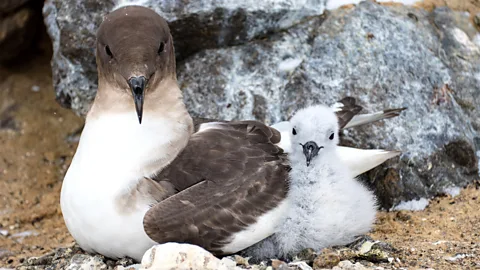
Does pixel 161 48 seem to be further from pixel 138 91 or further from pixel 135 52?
pixel 138 91

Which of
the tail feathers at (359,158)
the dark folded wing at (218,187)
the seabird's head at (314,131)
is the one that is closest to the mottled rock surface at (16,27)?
the dark folded wing at (218,187)

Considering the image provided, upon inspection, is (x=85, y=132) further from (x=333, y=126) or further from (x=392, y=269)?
(x=392, y=269)

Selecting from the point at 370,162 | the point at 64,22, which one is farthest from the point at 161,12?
the point at 370,162

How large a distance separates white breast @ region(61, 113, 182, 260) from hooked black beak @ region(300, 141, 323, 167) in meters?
0.78

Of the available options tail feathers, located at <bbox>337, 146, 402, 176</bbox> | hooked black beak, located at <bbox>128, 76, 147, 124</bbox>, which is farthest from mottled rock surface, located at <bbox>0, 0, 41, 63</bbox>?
tail feathers, located at <bbox>337, 146, 402, 176</bbox>

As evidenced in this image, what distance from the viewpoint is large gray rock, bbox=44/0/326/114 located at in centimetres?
587

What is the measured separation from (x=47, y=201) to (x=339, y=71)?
2.97 metres

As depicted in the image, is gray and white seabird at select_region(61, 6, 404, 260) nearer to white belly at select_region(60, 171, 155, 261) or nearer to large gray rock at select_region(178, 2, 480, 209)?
white belly at select_region(60, 171, 155, 261)

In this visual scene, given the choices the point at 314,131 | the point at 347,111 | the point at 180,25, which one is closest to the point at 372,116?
the point at 347,111

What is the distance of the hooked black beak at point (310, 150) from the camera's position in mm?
4230

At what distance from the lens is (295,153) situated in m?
4.51

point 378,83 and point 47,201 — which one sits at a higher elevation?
point 378,83

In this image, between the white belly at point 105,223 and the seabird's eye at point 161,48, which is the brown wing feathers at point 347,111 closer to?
the seabird's eye at point 161,48

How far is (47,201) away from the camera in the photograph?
686 centimetres
